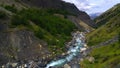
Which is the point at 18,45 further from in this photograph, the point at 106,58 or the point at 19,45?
the point at 106,58

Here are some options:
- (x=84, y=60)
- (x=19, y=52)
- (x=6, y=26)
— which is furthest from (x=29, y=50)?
(x=84, y=60)

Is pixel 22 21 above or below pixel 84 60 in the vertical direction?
above

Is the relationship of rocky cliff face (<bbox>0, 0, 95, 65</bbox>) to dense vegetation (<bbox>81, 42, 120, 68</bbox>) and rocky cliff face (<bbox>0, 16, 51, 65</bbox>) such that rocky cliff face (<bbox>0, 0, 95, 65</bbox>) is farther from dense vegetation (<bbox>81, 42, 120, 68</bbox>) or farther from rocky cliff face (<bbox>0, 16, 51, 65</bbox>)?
dense vegetation (<bbox>81, 42, 120, 68</bbox>)

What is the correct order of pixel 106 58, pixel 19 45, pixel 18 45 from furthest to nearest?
pixel 19 45
pixel 18 45
pixel 106 58

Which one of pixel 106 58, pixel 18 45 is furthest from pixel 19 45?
pixel 106 58

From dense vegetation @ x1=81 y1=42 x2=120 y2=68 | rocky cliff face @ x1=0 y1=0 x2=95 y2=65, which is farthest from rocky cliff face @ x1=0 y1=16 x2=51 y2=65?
dense vegetation @ x1=81 y1=42 x2=120 y2=68

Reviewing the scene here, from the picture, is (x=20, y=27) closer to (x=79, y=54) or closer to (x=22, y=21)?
(x=22, y=21)

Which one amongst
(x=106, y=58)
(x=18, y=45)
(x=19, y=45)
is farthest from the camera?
(x=19, y=45)

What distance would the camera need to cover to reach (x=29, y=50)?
15962cm

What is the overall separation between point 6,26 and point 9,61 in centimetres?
2908

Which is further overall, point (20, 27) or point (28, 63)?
point (20, 27)

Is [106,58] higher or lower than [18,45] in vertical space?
lower

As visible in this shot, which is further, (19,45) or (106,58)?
(19,45)

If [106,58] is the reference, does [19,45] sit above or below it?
above
